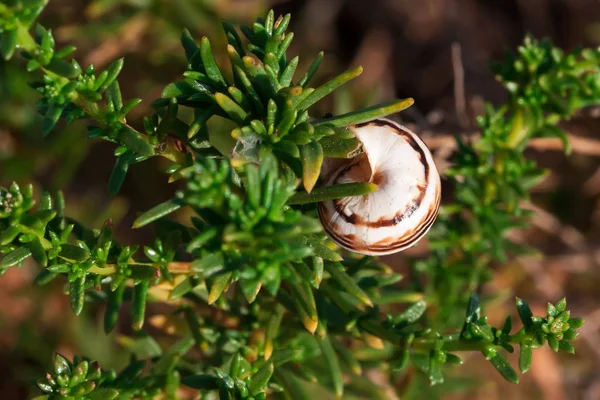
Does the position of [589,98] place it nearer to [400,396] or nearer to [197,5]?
[400,396]

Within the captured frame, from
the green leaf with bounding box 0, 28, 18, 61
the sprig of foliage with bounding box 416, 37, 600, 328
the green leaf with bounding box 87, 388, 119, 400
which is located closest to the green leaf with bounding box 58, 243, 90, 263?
the green leaf with bounding box 87, 388, 119, 400

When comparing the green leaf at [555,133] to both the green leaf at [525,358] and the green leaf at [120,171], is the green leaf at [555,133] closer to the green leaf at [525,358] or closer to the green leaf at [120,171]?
the green leaf at [525,358]

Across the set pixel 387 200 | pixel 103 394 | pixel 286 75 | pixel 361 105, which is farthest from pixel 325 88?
pixel 361 105

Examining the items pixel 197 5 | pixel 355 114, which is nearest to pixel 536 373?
pixel 355 114

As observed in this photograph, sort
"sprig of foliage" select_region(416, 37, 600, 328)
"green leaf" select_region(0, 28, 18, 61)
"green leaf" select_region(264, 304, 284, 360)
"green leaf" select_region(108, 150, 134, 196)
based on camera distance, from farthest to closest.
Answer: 1. "sprig of foliage" select_region(416, 37, 600, 328)
2. "green leaf" select_region(264, 304, 284, 360)
3. "green leaf" select_region(108, 150, 134, 196)
4. "green leaf" select_region(0, 28, 18, 61)

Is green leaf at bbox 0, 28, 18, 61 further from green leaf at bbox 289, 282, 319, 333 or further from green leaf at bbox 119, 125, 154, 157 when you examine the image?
green leaf at bbox 289, 282, 319, 333

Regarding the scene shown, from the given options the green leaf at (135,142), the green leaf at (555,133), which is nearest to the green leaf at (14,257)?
the green leaf at (135,142)

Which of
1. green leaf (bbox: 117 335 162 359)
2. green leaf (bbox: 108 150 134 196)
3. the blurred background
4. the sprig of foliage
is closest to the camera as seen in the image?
green leaf (bbox: 108 150 134 196)
